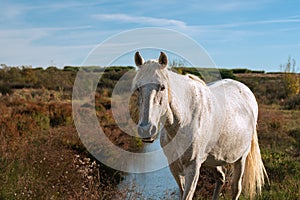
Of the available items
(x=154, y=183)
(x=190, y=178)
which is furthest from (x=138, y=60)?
(x=154, y=183)

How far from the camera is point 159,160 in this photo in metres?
3.96

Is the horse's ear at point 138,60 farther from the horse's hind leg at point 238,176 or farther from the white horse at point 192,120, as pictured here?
the horse's hind leg at point 238,176

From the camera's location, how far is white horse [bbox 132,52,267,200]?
104 inches

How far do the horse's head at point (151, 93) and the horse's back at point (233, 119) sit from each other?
35.6 inches

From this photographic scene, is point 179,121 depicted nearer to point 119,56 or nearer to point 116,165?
point 119,56

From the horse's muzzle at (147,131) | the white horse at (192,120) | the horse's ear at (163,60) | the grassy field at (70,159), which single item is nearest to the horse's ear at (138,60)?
the white horse at (192,120)

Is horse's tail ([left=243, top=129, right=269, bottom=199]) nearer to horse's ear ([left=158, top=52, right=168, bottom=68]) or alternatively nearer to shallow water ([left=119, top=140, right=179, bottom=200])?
shallow water ([left=119, top=140, right=179, bottom=200])

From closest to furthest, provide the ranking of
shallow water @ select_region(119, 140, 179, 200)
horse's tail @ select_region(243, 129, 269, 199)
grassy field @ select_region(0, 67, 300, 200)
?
horse's tail @ select_region(243, 129, 269, 199)
grassy field @ select_region(0, 67, 300, 200)
shallow water @ select_region(119, 140, 179, 200)

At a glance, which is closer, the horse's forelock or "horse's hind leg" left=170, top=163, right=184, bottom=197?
the horse's forelock

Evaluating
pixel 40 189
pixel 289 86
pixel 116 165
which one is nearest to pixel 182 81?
pixel 40 189

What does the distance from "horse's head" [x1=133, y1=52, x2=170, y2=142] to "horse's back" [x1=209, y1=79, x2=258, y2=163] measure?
90 centimetres

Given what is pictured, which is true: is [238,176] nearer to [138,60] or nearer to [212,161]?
[212,161]

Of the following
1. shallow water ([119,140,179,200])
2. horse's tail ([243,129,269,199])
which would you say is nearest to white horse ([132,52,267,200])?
horse's tail ([243,129,269,199])

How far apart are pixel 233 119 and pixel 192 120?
759 mm
